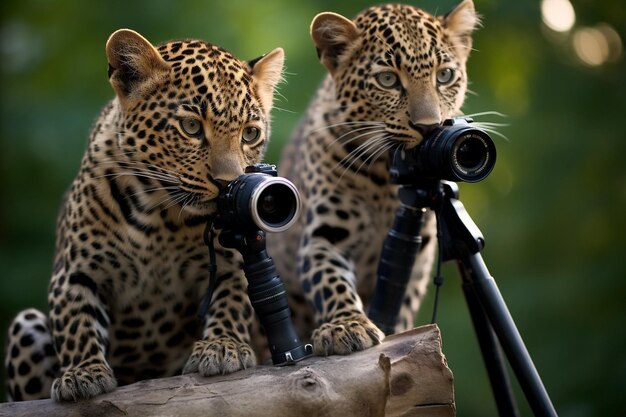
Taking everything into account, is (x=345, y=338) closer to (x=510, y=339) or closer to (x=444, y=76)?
(x=510, y=339)

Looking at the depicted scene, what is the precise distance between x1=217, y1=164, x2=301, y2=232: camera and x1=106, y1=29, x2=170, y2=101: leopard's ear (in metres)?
0.78

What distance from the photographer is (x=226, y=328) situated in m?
4.99

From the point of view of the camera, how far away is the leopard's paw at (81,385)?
455 cm

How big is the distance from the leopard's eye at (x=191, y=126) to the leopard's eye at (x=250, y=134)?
0.22 meters

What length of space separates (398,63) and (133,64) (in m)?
1.61

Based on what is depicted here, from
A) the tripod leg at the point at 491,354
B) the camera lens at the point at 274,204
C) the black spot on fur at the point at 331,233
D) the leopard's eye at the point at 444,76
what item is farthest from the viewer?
the black spot on fur at the point at 331,233

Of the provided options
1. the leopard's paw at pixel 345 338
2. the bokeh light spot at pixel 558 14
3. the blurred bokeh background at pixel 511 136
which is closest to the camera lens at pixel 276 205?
the leopard's paw at pixel 345 338

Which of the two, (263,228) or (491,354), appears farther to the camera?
(491,354)

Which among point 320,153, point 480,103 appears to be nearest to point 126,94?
point 320,153

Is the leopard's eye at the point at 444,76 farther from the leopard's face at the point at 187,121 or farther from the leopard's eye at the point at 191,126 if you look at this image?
the leopard's eye at the point at 191,126

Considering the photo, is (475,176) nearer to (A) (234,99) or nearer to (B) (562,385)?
(A) (234,99)

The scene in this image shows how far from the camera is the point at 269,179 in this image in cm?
432

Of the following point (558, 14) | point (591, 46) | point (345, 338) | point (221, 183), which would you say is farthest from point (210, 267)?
point (591, 46)

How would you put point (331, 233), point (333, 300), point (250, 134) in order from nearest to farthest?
point (250, 134), point (333, 300), point (331, 233)
